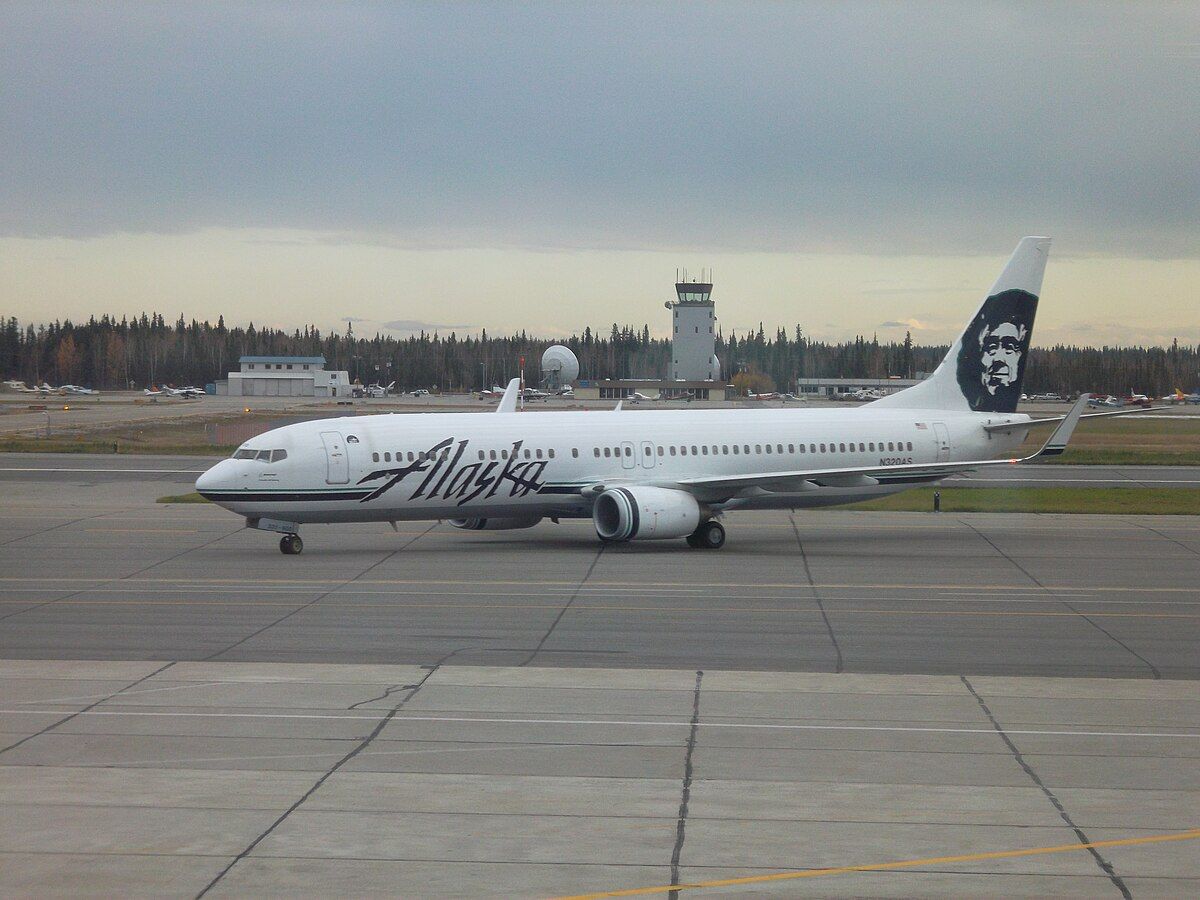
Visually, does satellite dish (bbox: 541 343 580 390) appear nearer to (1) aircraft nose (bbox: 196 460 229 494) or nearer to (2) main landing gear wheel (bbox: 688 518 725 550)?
(2) main landing gear wheel (bbox: 688 518 725 550)

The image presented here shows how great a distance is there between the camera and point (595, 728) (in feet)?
54.9

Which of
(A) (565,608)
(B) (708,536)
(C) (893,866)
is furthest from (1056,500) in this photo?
(C) (893,866)

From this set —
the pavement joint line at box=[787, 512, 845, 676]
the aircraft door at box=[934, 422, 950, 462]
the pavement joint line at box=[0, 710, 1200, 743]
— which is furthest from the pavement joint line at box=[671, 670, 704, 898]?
the aircraft door at box=[934, 422, 950, 462]

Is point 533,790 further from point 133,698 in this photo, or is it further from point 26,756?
point 133,698

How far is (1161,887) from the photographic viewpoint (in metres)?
11.1

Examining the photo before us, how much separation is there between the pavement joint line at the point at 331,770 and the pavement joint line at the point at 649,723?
527mm

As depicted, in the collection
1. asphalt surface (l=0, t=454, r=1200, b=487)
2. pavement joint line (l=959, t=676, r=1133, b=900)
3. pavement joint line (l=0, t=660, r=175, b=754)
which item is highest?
pavement joint line (l=959, t=676, r=1133, b=900)

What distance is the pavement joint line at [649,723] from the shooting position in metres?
16.6

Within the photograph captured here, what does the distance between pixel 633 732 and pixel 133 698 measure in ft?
23.8

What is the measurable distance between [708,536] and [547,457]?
5263 millimetres

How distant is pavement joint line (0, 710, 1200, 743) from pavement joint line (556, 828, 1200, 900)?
4.00 meters

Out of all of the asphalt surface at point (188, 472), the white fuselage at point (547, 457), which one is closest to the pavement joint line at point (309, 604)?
the white fuselage at point (547, 457)

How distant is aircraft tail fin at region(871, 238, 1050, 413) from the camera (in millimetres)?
44094

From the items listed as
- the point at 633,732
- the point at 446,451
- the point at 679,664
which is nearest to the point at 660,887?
the point at 633,732
